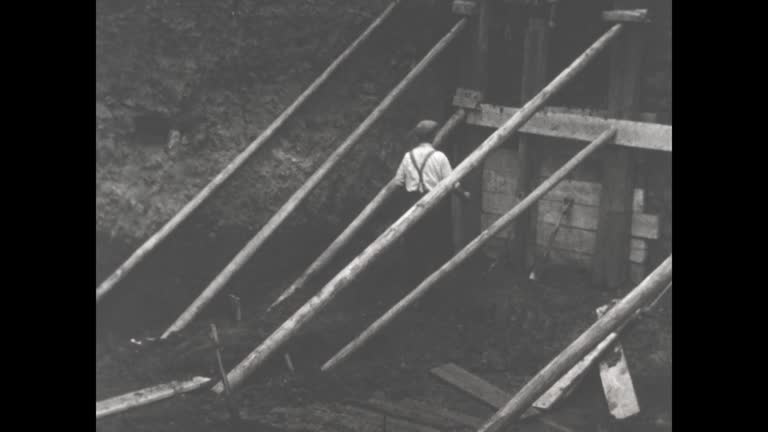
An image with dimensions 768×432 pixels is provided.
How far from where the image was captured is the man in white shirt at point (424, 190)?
8.73 m

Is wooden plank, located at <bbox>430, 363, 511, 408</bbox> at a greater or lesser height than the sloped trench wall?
lesser

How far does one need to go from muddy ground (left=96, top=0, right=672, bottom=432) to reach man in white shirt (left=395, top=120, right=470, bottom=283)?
29 cm

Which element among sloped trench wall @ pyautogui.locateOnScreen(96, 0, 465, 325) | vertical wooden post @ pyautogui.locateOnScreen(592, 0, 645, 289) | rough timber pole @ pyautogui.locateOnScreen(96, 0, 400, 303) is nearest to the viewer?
vertical wooden post @ pyautogui.locateOnScreen(592, 0, 645, 289)

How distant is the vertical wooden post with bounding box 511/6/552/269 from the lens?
8.92m

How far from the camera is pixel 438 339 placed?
8148 mm

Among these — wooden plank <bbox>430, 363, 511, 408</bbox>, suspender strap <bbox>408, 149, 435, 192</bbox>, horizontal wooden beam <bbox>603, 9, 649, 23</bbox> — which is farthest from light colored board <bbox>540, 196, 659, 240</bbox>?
wooden plank <bbox>430, 363, 511, 408</bbox>

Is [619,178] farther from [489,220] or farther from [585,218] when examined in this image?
[489,220]

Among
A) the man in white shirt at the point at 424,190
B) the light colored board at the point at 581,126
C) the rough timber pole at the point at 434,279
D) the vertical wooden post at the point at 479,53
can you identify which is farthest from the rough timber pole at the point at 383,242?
the vertical wooden post at the point at 479,53

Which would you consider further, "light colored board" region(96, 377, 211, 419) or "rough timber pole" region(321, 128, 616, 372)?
"rough timber pole" region(321, 128, 616, 372)

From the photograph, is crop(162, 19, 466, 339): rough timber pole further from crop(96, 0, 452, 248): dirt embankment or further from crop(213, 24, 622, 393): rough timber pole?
crop(213, 24, 622, 393): rough timber pole

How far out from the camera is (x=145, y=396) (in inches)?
282

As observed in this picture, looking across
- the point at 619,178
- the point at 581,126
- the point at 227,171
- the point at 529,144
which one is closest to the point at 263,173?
the point at 227,171
